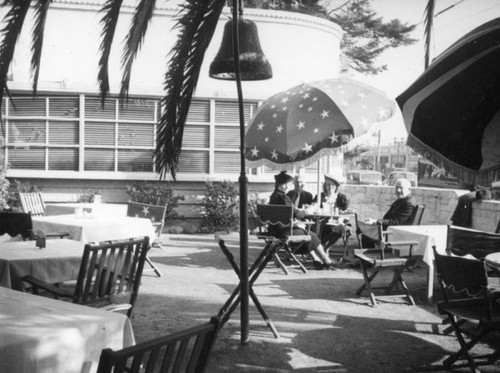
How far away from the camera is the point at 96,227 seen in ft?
23.2

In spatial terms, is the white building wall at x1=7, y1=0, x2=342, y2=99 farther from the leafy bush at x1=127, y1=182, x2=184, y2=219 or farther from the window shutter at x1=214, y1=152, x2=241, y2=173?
the leafy bush at x1=127, y1=182, x2=184, y2=219

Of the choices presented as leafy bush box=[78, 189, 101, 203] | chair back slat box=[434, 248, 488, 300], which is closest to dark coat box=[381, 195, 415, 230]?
chair back slat box=[434, 248, 488, 300]

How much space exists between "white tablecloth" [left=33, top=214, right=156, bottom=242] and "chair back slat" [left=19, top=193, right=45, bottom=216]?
121 inches

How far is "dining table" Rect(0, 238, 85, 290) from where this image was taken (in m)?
4.48

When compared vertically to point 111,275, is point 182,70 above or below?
above

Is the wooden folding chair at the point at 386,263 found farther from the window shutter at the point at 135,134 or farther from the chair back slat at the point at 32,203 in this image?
the window shutter at the point at 135,134

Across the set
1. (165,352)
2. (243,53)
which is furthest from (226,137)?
(165,352)

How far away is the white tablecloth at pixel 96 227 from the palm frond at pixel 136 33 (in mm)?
3271

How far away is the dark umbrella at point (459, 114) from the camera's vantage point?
311 centimetres

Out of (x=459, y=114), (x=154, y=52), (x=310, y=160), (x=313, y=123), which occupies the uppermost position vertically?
(x=154, y=52)

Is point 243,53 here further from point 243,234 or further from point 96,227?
point 96,227

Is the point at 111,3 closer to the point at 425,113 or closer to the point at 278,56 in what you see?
the point at 425,113

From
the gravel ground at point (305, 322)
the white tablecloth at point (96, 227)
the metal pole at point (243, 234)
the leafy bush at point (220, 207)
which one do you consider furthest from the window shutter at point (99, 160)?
the metal pole at point (243, 234)

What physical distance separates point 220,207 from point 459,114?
9.52 meters
